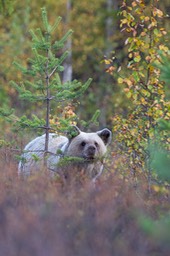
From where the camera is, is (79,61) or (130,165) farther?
(79,61)

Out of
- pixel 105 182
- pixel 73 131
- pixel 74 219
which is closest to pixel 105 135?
pixel 73 131

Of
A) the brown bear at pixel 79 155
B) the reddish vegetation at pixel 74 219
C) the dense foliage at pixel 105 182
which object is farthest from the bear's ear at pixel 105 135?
the reddish vegetation at pixel 74 219

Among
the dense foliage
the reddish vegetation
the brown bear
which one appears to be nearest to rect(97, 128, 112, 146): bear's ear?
the brown bear

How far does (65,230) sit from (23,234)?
2.18 feet

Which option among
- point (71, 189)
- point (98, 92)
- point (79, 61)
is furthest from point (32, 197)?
point (79, 61)

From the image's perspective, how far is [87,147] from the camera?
10.9 metres

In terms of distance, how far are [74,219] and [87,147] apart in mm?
3650

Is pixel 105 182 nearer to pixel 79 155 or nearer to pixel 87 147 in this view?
pixel 87 147

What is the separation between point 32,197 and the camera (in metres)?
7.97

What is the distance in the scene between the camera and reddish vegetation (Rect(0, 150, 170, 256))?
6.42 metres

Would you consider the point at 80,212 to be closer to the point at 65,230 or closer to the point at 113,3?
the point at 65,230

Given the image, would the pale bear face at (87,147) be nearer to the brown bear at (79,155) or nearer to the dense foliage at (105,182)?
the brown bear at (79,155)

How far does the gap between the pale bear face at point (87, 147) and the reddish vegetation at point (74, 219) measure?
173cm

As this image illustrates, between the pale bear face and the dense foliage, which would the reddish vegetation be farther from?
the pale bear face
